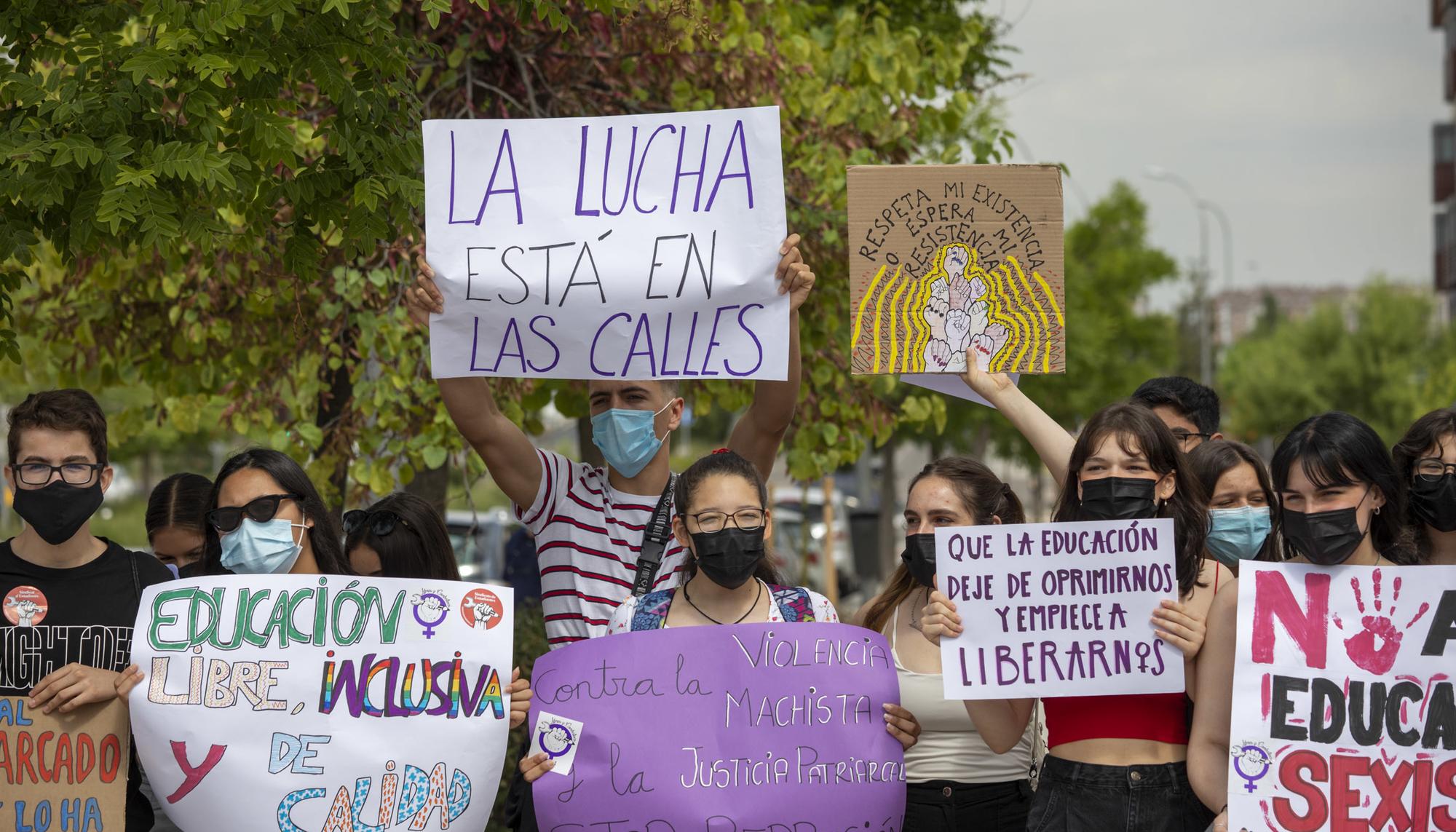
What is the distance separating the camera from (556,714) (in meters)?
3.83

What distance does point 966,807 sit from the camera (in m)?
3.80

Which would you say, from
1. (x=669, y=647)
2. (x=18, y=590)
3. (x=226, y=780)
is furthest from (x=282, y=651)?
(x=669, y=647)

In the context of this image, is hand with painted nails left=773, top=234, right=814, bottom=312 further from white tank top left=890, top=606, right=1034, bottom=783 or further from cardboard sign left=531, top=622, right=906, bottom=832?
white tank top left=890, top=606, right=1034, bottom=783

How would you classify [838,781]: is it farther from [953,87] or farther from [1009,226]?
[953,87]

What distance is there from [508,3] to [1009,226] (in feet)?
9.79

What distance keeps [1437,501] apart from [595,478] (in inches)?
87.6

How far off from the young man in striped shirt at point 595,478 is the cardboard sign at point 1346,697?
151 cm

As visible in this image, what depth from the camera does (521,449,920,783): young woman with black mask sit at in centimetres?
377

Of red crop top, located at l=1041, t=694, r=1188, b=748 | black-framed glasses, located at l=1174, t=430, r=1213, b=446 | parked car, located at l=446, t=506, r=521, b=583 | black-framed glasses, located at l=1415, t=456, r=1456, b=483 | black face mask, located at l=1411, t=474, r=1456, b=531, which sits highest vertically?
black-framed glasses, located at l=1174, t=430, r=1213, b=446

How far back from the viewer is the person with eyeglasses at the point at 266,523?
394 cm

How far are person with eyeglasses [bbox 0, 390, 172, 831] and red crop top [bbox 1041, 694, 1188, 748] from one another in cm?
231

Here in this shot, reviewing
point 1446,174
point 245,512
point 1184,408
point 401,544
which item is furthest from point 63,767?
point 1446,174

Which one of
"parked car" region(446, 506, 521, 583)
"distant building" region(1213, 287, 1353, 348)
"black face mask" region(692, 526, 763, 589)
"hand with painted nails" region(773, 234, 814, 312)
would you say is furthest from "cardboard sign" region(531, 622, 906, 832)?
"distant building" region(1213, 287, 1353, 348)

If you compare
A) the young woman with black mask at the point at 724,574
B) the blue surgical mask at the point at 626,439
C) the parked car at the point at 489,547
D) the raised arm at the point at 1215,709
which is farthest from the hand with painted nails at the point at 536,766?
the parked car at the point at 489,547
